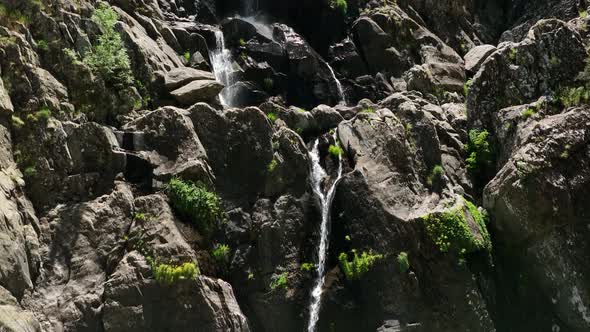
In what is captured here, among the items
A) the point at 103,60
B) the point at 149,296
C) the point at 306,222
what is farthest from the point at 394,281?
the point at 103,60

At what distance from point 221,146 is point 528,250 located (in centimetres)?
1125

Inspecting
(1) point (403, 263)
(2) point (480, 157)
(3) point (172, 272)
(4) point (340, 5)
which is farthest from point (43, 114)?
(4) point (340, 5)

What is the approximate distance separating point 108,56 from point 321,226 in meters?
10.5

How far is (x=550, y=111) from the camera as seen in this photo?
19125mm

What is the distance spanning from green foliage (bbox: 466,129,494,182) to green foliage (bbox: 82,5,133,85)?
13.7 metres

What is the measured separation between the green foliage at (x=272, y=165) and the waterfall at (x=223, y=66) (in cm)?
723

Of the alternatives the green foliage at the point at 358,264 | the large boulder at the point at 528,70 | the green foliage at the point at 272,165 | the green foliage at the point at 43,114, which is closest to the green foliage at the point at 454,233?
the green foliage at the point at 358,264

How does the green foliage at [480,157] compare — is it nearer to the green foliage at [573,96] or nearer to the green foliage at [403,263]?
the green foliage at [573,96]

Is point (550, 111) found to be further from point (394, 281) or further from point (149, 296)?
point (149, 296)

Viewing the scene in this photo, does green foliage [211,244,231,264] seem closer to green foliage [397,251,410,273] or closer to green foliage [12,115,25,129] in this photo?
green foliage [397,251,410,273]

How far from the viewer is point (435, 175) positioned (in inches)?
779

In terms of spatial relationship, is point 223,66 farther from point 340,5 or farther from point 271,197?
point 271,197

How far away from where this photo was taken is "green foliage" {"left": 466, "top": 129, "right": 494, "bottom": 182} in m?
20.7

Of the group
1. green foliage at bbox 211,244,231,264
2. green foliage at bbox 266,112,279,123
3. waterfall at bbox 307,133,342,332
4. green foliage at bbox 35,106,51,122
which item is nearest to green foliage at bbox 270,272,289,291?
waterfall at bbox 307,133,342,332
